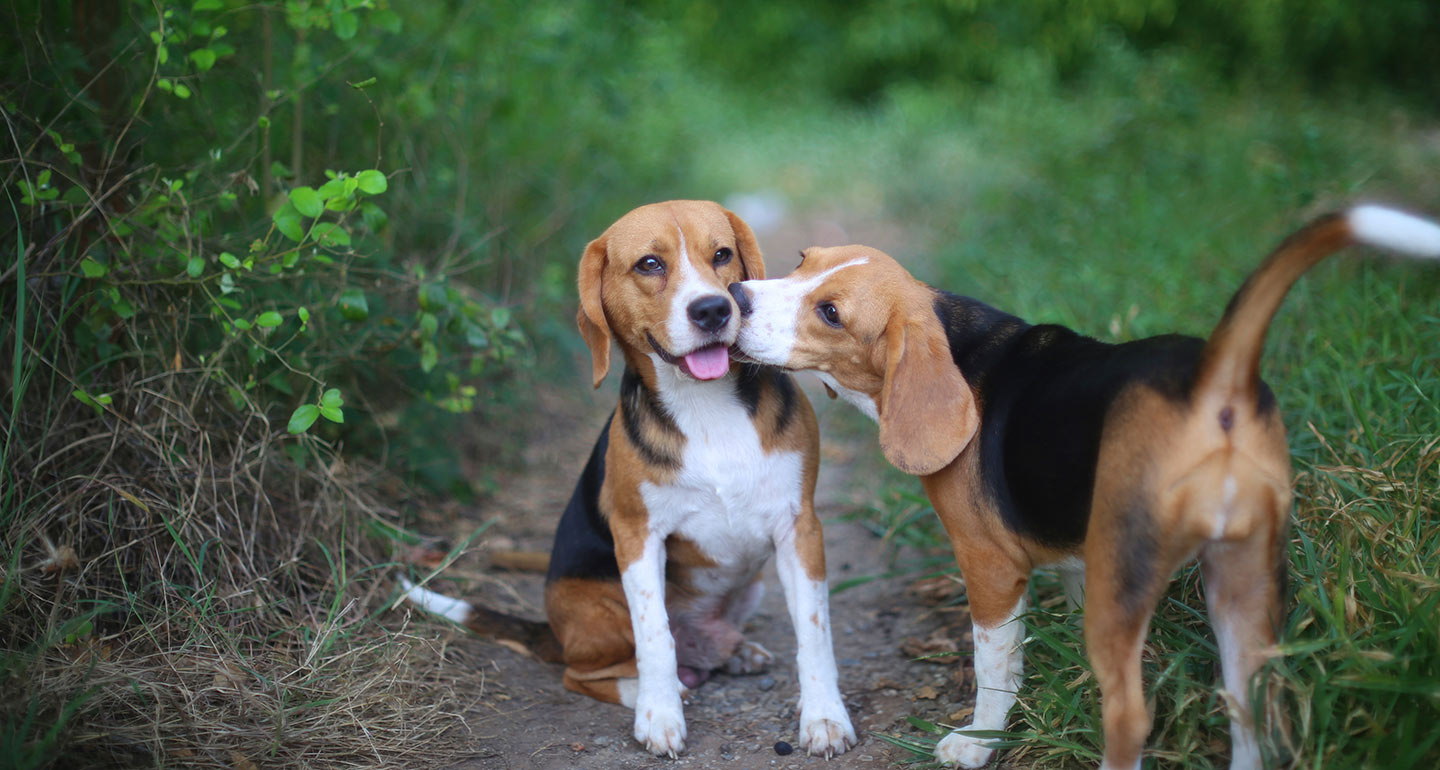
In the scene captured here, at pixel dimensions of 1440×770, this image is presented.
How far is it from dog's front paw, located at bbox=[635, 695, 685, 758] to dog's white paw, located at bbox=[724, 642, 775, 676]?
0.62 metres

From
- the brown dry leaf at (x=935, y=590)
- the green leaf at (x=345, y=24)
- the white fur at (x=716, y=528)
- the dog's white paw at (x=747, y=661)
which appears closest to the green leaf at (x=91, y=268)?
the green leaf at (x=345, y=24)

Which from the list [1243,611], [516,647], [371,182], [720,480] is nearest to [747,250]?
[720,480]

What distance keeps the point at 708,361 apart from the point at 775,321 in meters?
0.26

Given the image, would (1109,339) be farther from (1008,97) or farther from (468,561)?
(1008,97)

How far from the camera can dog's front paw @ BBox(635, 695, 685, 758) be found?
3297 mm

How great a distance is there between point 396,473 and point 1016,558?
3222 mm

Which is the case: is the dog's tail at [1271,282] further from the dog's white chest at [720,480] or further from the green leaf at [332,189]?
the green leaf at [332,189]

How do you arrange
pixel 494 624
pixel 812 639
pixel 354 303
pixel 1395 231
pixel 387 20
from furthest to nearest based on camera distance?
pixel 387 20 < pixel 494 624 < pixel 354 303 < pixel 812 639 < pixel 1395 231

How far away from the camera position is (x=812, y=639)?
3303 mm

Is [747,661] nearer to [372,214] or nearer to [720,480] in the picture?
[720,480]

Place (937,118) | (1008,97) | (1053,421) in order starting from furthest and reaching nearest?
(937,118) → (1008,97) → (1053,421)

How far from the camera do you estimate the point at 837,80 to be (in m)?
19.4

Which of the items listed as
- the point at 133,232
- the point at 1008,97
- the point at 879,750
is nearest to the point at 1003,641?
the point at 879,750

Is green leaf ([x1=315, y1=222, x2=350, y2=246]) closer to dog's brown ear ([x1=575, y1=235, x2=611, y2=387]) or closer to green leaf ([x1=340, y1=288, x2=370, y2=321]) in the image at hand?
green leaf ([x1=340, y1=288, x2=370, y2=321])
